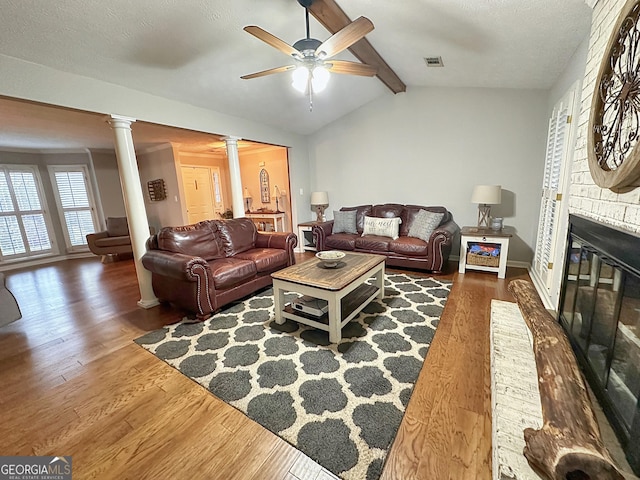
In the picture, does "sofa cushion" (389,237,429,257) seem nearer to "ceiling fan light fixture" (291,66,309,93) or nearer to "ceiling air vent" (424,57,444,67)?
"ceiling air vent" (424,57,444,67)

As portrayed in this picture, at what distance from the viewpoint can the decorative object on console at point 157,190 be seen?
5.77 m

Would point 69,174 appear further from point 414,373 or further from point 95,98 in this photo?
point 414,373

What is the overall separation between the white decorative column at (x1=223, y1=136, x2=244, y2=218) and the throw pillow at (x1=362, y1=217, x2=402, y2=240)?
204 cm

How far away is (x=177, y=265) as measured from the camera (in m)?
2.59

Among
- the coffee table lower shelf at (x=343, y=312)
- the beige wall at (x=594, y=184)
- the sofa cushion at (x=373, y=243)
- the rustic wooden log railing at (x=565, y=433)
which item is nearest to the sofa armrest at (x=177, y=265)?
the coffee table lower shelf at (x=343, y=312)

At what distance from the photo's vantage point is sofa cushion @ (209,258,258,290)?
279 centimetres

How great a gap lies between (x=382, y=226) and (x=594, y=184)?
2.77 m

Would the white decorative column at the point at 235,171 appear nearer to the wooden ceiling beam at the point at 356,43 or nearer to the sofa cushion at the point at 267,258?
the sofa cushion at the point at 267,258

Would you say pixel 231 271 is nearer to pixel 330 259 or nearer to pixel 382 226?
pixel 330 259

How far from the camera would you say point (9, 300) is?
271cm

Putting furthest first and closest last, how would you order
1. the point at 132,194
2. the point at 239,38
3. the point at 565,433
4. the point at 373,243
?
the point at 373,243
the point at 132,194
the point at 239,38
the point at 565,433

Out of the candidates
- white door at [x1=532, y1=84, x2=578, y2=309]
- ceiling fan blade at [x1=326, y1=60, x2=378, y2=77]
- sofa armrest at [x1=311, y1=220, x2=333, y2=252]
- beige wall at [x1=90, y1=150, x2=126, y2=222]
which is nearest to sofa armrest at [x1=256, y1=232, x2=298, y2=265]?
sofa armrest at [x1=311, y1=220, x2=333, y2=252]

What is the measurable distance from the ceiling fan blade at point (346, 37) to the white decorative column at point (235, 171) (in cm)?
229

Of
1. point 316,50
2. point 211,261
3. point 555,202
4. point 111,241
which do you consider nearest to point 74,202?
point 111,241
